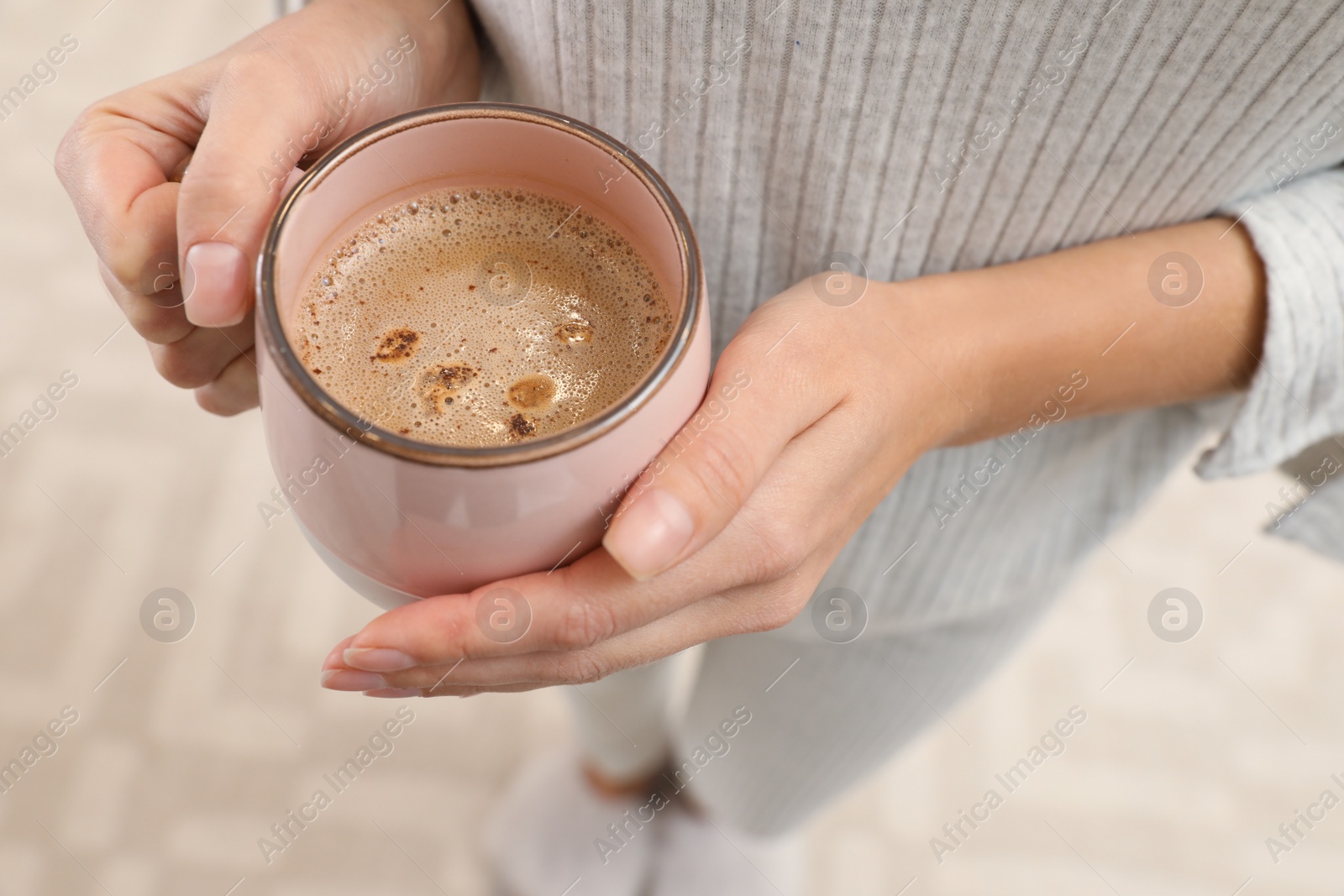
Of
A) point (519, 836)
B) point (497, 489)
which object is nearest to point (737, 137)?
point (497, 489)

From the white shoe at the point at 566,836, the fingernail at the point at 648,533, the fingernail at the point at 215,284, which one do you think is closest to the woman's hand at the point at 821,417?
the fingernail at the point at 648,533

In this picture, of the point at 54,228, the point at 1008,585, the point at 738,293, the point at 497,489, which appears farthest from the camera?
the point at 54,228

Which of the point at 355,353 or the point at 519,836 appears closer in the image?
the point at 355,353

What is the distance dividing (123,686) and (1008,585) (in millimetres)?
1004

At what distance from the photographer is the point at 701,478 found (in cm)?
41

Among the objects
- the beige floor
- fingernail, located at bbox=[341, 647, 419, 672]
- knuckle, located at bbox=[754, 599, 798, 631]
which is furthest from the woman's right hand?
the beige floor

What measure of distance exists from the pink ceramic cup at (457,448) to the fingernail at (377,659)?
0.03m

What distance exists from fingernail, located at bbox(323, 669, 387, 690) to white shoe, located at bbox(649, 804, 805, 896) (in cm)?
81

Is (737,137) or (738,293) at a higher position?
(737,137)

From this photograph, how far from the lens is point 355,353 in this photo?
0.44 meters

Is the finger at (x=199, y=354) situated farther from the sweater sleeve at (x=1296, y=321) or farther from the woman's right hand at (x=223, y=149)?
the sweater sleeve at (x=1296, y=321)

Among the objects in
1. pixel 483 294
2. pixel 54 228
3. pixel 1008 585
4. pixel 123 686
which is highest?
pixel 483 294

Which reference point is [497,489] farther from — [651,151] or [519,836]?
[519,836]

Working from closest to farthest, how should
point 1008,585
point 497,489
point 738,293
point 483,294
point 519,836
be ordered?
point 497,489
point 483,294
point 738,293
point 1008,585
point 519,836
